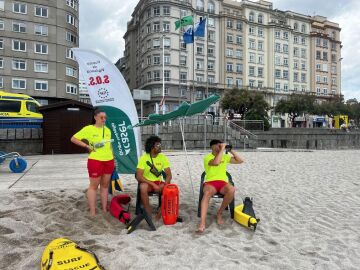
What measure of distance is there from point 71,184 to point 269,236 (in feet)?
16.9

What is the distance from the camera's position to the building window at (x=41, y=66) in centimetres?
4088

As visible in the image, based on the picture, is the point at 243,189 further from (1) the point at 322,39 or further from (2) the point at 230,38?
(1) the point at 322,39

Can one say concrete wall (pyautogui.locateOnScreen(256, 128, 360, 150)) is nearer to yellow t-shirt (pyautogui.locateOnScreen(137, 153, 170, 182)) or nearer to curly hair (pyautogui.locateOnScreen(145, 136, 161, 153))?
yellow t-shirt (pyautogui.locateOnScreen(137, 153, 170, 182))

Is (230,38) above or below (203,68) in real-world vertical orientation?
above

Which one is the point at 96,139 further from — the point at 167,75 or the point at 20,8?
the point at 167,75

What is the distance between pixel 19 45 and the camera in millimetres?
40125

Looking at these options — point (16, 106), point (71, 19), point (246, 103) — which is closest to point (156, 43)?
point (71, 19)

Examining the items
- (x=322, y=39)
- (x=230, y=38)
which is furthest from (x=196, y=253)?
(x=322, y=39)

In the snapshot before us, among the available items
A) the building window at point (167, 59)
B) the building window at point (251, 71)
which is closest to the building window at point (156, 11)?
the building window at point (167, 59)

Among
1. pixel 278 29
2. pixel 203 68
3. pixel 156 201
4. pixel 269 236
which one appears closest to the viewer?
pixel 269 236

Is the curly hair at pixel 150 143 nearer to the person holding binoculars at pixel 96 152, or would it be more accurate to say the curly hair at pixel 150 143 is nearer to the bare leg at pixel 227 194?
the person holding binoculars at pixel 96 152

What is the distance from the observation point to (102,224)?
195 inches

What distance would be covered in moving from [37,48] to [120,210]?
41.4m

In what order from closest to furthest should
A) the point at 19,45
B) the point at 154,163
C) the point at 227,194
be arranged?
the point at 227,194 < the point at 154,163 < the point at 19,45
